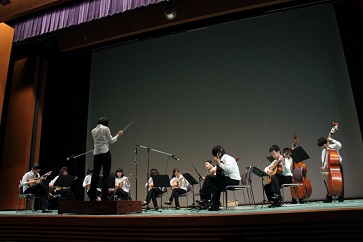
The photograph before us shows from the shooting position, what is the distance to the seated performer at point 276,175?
543 cm

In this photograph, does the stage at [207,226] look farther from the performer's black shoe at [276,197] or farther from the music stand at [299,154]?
the music stand at [299,154]

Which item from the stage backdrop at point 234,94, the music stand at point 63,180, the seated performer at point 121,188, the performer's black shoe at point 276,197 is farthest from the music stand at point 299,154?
the music stand at point 63,180

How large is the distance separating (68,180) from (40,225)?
261 centimetres

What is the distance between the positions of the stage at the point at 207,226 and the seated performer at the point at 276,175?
232cm

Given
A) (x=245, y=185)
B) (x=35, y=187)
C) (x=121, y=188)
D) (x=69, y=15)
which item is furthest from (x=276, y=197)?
(x=69, y=15)

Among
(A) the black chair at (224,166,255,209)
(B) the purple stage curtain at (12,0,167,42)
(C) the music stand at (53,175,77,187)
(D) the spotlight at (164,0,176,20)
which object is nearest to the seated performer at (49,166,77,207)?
(C) the music stand at (53,175,77,187)

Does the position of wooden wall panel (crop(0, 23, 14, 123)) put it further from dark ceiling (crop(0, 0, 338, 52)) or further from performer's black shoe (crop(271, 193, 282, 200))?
performer's black shoe (crop(271, 193, 282, 200))

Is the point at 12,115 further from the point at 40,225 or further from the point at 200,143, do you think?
the point at 40,225

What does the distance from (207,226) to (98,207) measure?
77.6 inches

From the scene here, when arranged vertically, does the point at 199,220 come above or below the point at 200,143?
below

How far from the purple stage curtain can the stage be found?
169 inches

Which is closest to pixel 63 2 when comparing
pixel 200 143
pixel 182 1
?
pixel 182 1

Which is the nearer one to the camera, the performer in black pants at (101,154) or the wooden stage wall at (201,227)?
the wooden stage wall at (201,227)

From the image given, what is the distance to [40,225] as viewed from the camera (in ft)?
12.2
